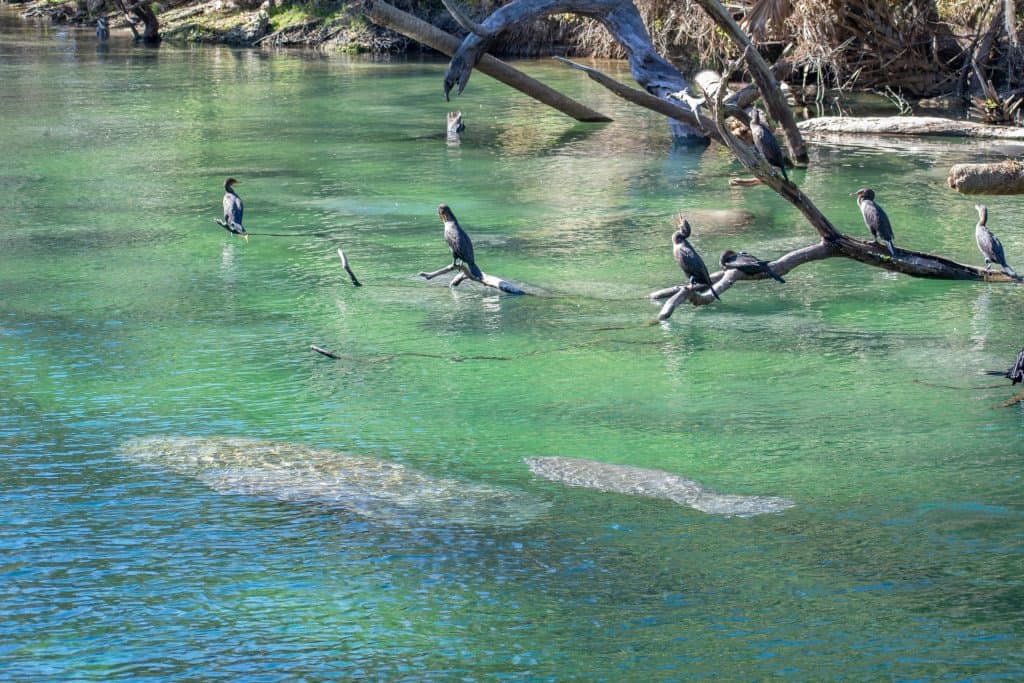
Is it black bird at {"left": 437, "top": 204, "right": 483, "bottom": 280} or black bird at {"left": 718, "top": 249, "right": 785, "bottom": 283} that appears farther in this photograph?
black bird at {"left": 437, "top": 204, "right": 483, "bottom": 280}

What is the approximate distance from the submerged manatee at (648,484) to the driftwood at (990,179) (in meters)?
8.04

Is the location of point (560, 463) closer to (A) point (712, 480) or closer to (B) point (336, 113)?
(A) point (712, 480)

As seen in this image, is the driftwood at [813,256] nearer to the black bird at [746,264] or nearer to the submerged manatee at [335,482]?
the black bird at [746,264]

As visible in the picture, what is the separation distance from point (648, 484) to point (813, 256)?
2962mm

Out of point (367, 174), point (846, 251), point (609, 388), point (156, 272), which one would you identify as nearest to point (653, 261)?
point (846, 251)

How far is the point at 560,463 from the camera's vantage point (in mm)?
6500

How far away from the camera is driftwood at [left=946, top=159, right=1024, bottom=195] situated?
1308 cm

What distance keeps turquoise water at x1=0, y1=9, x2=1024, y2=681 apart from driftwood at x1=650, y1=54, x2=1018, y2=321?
261mm

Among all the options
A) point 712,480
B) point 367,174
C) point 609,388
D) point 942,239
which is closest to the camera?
point 712,480

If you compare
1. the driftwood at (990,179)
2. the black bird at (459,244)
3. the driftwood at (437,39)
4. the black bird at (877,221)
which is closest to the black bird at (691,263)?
the black bird at (459,244)

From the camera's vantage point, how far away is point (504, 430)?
701 cm

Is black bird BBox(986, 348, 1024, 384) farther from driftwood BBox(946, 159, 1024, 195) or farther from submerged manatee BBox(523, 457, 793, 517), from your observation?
driftwood BBox(946, 159, 1024, 195)

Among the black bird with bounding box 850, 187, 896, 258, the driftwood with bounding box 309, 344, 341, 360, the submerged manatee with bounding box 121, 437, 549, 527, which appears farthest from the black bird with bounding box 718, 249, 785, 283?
the submerged manatee with bounding box 121, 437, 549, 527

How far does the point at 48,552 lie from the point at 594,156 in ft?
36.6
